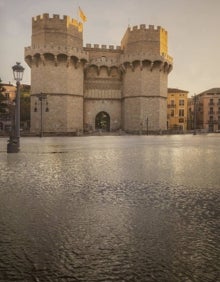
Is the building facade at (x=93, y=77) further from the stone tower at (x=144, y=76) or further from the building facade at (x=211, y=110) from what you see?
the building facade at (x=211, y=110)

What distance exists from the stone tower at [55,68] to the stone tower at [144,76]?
6.57 meters

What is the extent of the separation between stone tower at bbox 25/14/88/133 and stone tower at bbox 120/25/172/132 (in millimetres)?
6570

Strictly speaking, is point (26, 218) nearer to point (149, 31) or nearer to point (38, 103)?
point (38, 103)

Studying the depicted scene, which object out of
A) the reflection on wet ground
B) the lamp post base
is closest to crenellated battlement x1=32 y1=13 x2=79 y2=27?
the lamp post base

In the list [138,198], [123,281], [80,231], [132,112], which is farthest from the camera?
[132,112]

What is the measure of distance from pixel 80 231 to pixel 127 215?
65 cm

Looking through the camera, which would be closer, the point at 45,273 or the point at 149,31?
the point at 45,273

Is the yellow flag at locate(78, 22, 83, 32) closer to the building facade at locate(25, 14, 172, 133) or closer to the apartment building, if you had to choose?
the building facade at locate(25, 14, 172, 133)

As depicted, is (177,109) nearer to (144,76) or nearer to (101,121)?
(101,121)

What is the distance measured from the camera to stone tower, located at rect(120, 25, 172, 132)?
43.4 m

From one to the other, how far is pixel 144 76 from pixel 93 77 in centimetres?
700

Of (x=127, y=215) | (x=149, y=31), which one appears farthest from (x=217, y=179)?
(x=149, y=31)

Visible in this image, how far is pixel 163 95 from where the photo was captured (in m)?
45.8

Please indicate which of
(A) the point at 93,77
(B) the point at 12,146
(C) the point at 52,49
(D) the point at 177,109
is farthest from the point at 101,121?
(B) the point at 12,146
